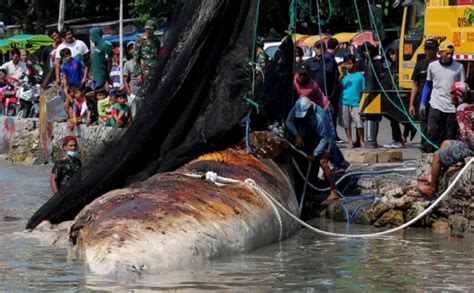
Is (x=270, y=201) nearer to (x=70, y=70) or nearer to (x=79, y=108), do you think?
(x=79, y=108)

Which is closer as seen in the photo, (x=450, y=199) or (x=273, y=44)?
(x=450, y=199)

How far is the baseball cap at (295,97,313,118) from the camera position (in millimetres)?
14008

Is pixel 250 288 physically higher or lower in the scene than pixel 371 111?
lower

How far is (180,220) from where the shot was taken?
416 inches

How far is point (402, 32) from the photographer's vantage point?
74.0ft

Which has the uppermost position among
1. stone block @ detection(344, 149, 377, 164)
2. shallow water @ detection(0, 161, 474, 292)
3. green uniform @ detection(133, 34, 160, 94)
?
green uniform @ detection(133, 34, 160, 94)

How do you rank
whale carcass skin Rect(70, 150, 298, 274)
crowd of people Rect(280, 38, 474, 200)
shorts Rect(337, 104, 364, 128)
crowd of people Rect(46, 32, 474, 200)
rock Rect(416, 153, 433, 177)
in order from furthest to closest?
1. shorts Rect(337, 104, 364, 128)
2. crowd of people Rect(46, 32, 474, 200)
3. rock Rect(416, 153, 433, 177)
4. crowd of people Rect(280, 38, 474, 200)
5. whale carcass skin Rect(70, 150, 298, 274)

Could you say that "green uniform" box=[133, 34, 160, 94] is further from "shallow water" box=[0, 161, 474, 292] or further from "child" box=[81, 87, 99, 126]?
"shallow water" box=[0, 161, 474, 292]

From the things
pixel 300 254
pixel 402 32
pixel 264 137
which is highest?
pixel 402 32

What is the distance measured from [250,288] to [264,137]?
3644 millimetres

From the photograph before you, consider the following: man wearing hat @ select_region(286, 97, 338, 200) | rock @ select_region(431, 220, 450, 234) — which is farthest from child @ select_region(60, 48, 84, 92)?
rock @ select_region(431, 220, 450, 234)

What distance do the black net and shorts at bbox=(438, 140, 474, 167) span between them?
1974mm

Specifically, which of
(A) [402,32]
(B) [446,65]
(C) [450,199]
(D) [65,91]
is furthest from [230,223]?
(A) [402,32]

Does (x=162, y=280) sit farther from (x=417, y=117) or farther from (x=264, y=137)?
(x=417, y=117)
